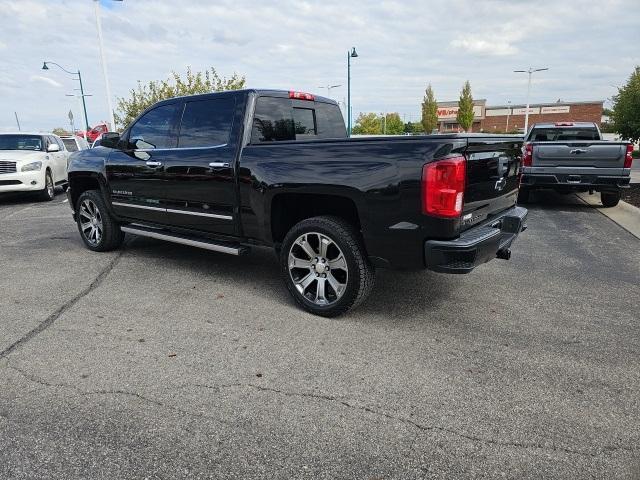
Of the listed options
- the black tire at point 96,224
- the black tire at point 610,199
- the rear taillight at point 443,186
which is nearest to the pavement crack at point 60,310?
the black tire at point 96,224

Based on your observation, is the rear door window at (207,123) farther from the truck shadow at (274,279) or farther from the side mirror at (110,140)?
the truck shadow at (274,279)

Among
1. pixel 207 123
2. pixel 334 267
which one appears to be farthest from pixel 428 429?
pixel 207 123

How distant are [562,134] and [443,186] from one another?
30.9ft

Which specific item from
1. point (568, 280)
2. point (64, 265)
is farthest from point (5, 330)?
point (568, 280)

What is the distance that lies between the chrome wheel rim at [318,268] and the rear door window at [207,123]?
1.32 m

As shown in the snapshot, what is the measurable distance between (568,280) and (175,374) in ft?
13.1

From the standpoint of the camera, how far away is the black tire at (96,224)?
240 inches

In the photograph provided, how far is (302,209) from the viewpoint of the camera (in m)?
4.34

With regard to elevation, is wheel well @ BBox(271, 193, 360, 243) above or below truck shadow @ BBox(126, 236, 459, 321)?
above

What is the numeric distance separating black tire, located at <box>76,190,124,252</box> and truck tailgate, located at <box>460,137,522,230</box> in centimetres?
455

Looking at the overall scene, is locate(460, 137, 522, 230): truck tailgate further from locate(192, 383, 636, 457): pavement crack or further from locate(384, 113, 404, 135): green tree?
locate(384, 113, 404, 135): green tree

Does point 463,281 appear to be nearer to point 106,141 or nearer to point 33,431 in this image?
point 33,431

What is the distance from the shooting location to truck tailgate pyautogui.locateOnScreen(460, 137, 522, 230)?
351 cm

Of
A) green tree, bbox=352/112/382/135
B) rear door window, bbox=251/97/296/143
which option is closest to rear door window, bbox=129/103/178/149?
rear door window, bbox=251/97/296/143
